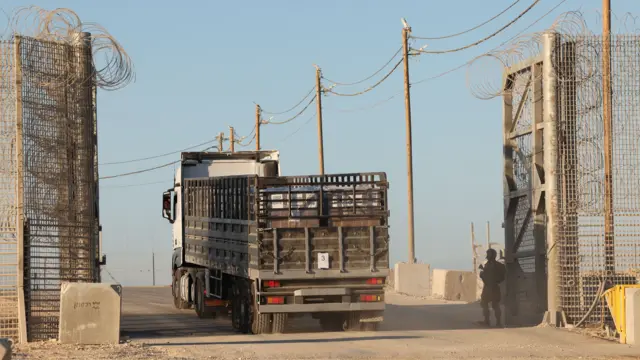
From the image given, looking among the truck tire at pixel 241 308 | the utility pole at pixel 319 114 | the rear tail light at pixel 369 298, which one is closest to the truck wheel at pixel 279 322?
the truck tire at pixel 241 308

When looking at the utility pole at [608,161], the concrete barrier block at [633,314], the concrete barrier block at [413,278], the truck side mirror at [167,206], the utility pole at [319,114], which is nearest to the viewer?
the concrete barrier block at [633,314]

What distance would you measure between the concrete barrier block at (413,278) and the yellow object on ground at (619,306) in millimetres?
18223

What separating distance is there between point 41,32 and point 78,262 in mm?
4373

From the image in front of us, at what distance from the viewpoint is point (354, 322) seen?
23078 millimetres

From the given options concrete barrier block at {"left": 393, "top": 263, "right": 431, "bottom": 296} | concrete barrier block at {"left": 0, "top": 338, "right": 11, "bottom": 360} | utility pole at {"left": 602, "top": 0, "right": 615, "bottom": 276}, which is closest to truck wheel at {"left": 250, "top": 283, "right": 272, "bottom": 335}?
utility pole at {"left": 602, "top": 0, "right": 615, "bottom": 276}

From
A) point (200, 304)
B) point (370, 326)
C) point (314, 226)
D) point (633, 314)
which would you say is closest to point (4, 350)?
point (314, 226)

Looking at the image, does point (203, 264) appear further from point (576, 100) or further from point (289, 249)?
point (576, 100)

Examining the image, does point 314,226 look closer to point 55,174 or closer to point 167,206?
point 55,174

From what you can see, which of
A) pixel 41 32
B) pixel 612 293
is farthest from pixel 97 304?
pixel 612 293

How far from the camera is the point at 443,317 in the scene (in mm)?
28984

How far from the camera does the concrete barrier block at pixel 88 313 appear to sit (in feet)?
65.6

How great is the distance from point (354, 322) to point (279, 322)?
1.51 metres

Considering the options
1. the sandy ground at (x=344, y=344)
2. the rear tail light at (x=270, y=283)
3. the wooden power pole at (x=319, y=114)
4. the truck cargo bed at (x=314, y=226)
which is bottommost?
the sandy ground at (x=344, y=344)

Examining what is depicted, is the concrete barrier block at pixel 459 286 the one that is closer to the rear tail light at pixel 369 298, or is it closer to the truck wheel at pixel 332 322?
the truck wheel at pixel 332 322
